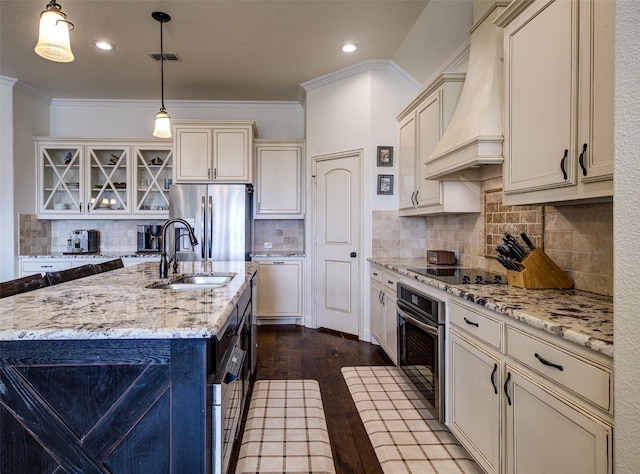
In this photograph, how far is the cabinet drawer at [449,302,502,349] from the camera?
1.56 metres

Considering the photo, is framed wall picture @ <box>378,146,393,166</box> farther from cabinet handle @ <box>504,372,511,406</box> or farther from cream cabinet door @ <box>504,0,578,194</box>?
cabinet handle @ <box>504,372,511,406</box>

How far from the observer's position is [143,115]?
500 centimetres

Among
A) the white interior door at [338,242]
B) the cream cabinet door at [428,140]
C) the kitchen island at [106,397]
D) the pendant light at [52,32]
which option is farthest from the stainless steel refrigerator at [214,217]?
the kitchen island at [106,397]

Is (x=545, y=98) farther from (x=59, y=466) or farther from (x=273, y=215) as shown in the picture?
(x=273, y=215)

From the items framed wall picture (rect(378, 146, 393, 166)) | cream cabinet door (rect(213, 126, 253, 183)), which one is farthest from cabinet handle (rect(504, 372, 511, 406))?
cream cabinet door (rect(213, 126, 253, 183))

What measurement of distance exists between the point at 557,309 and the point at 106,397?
1.57 metres

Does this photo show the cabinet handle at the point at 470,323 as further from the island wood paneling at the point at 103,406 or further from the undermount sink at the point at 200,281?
the undermount sink at the point at 200,281

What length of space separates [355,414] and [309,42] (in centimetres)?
318

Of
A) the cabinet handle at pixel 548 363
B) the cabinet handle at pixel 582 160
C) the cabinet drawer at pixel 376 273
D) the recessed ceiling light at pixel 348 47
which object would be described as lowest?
the cabinet handle at pixel 548 363

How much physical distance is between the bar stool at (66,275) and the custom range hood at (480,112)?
2.44m

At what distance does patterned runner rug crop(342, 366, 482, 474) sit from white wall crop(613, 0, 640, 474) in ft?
4.00

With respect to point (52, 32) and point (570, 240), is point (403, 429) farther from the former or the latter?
point (52, 32)

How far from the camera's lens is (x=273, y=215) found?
471cm

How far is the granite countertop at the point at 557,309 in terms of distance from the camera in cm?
109
